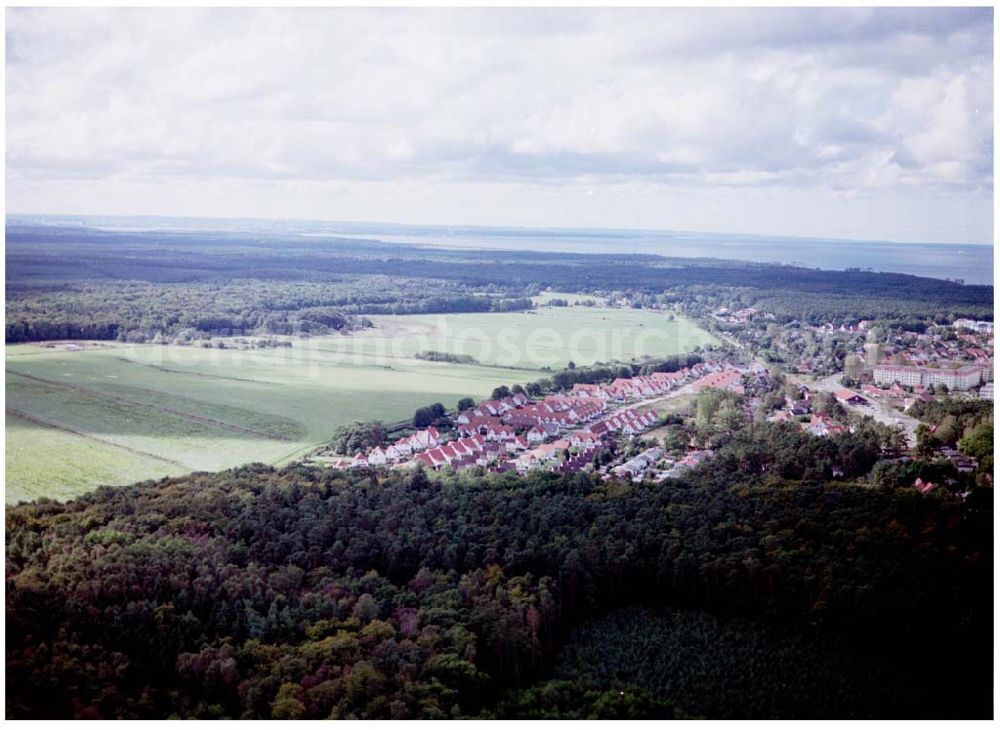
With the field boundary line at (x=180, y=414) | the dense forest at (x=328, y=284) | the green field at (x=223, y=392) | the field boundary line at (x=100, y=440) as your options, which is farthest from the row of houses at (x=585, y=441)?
the field boundary line at (x=100, y=440)

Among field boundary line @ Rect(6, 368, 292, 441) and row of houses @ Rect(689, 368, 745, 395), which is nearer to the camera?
field boundary line @ Rect(6, 368, 292, 441)

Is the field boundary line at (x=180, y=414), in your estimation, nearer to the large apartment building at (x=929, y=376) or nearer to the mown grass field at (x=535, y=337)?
the mown grass field at (x=535, y=337)

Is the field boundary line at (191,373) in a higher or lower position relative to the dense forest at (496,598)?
higher

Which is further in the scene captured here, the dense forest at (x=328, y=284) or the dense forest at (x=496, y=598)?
the dense forest at (x=328, y=284)

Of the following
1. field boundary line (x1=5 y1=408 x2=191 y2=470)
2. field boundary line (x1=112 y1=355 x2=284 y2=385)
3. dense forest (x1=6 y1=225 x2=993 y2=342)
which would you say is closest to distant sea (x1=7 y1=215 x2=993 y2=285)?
dense forest (x1=6 y1=225 x2=993 y2=342)

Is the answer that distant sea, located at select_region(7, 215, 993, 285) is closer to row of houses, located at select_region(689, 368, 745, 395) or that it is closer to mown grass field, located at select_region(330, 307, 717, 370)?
mown grass field, located at select_region(330, 307, 717, 370)

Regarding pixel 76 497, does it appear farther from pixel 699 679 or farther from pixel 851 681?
pixel 851 681

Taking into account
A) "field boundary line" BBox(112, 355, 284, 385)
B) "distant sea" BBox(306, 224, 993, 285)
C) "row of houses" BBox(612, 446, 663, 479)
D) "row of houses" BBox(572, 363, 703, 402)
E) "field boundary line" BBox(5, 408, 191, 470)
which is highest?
"distant sea" BBox(306, 224, 993, 285)
